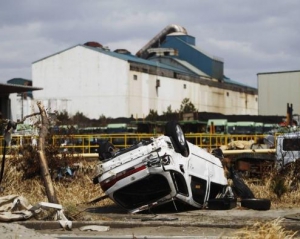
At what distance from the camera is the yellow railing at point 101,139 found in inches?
747

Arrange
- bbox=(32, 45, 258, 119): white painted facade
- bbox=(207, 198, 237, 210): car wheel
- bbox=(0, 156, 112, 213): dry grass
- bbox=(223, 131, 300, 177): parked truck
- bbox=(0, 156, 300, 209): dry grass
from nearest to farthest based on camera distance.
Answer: bbox=(207, 198, 237, 210): car wheel
bbox=(0, 156, 300, 209): dry grass
bbox=(0, 156, 112, 213): dry grass
bbox=(223, 131, 300, 177): parked truck
bbox=(32, 45, 258, 119): white painted facade

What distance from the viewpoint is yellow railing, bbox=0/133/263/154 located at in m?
19.0

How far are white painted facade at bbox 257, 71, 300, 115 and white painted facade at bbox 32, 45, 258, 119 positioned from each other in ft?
79.0

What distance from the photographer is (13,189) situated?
658 inches

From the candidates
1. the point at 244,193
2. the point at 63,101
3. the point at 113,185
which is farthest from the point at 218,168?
the point at 63,101

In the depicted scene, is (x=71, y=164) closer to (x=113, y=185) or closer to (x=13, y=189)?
(x=13, y=189)

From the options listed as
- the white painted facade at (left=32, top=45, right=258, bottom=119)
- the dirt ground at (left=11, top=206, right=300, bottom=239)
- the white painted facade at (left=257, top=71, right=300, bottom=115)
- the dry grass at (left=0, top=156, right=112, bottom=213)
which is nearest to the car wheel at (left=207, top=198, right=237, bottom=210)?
the dirt ground at (left=11, top=206, right=300, bottom=239)

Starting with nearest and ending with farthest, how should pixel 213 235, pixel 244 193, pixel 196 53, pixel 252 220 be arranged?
pixel 213 235
pixel 252 220
pixel 244 193
pixel 196 53

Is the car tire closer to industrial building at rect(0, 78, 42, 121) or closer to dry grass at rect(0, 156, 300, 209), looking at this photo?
dry grass at rect(0, 156, 300, 209)

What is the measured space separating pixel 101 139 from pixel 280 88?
92.1 feet

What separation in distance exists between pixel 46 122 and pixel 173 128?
10.3 ft

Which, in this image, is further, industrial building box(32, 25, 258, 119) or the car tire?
industrial building box(32, 25, 258, 119)

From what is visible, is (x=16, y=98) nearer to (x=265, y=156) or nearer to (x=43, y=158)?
(x=265, y=156)

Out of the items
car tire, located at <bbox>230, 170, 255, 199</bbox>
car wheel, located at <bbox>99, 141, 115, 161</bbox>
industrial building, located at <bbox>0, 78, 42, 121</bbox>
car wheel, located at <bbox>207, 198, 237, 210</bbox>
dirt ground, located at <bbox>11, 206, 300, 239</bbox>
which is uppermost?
industrial building, located at <bbox>0, 78, 42, 121</bbox>
